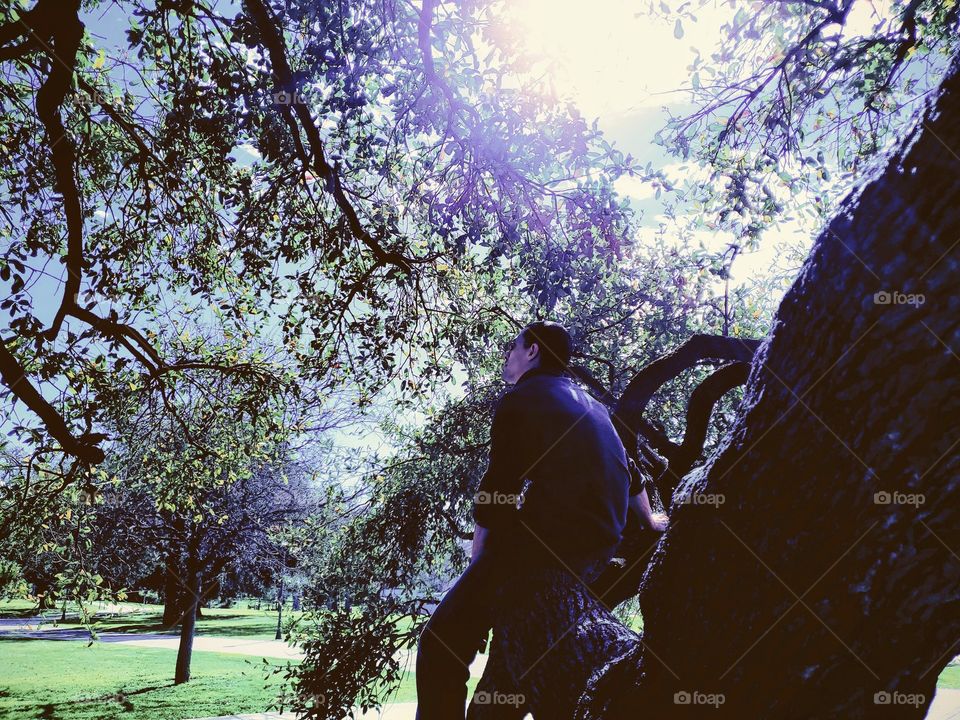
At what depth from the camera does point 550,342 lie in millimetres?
3088

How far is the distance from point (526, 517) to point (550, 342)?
928mm

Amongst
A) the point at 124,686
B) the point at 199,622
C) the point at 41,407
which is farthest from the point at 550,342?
the point at 199,622

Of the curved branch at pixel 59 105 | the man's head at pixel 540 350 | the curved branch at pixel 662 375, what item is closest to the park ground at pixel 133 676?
the curved branch at pixel 59 105

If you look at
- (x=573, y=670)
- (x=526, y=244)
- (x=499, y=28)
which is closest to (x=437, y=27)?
(x=499, y=28)

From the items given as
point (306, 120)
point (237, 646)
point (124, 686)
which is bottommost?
point (237, 646)

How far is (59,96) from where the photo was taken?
593 centimetres

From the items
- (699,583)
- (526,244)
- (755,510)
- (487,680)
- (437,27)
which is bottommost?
(487,680)

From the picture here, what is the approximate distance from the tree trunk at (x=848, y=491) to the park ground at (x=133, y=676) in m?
9.53

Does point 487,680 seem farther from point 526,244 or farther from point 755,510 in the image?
point 526,244

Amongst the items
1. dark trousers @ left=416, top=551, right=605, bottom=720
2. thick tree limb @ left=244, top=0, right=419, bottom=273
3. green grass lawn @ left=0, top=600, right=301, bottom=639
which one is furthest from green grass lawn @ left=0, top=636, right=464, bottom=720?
dark trousers @ left=416, top=551, right=605, bottom=720

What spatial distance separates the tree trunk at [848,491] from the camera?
1.18 meters

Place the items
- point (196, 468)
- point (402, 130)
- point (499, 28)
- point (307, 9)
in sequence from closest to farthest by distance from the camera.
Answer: point (307, 9), point (499, 28), point (402, 130), point (196, 468)

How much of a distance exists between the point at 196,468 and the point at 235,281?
3.06 meters

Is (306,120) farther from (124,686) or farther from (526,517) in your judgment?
→ (124,686)
